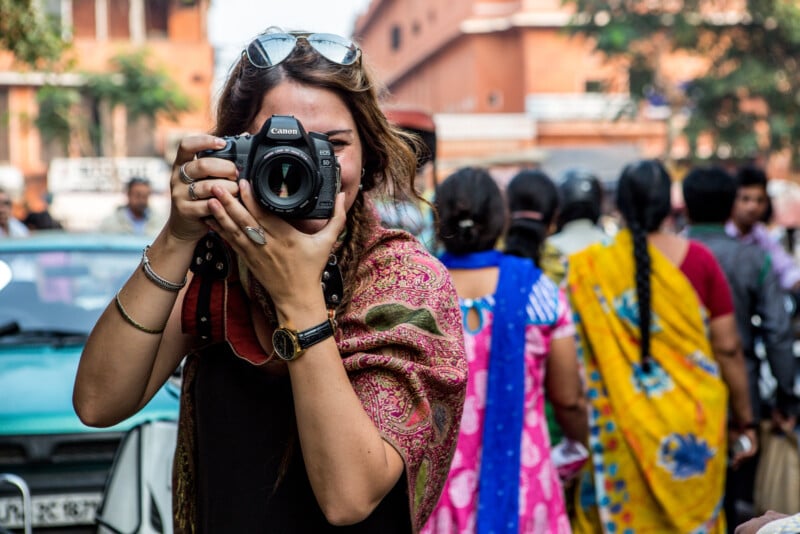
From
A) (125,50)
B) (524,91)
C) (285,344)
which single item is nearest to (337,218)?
(285,344)

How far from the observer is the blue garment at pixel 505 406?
10.0 feet

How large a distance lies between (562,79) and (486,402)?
27.8 meters

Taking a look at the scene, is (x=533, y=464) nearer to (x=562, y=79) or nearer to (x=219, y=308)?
(x=219, y=308)

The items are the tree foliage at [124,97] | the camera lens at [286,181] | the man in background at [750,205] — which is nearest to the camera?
the camera lens at [286,181]

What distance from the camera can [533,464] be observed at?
316 cm

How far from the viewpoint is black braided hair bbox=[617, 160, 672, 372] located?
3.81 meters

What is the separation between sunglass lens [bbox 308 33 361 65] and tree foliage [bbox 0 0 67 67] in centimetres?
773

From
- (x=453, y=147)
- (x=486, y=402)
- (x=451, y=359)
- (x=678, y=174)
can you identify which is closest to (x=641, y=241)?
(x=486, y=402)

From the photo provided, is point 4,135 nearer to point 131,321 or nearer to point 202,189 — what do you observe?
point 131,321

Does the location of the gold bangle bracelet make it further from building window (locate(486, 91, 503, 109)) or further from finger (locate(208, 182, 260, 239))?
building window (locate(486, 91, 503, 109))

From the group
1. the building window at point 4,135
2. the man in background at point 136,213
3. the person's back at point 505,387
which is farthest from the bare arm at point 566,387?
the building window at point 4,135

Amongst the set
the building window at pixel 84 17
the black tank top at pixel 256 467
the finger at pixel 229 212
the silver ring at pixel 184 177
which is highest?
the building window at pixel 84 17

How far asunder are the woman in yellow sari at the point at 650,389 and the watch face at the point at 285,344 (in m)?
2.48

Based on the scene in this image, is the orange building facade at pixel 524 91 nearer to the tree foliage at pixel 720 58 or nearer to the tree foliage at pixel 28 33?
the tree foliage at pixel 720 58
